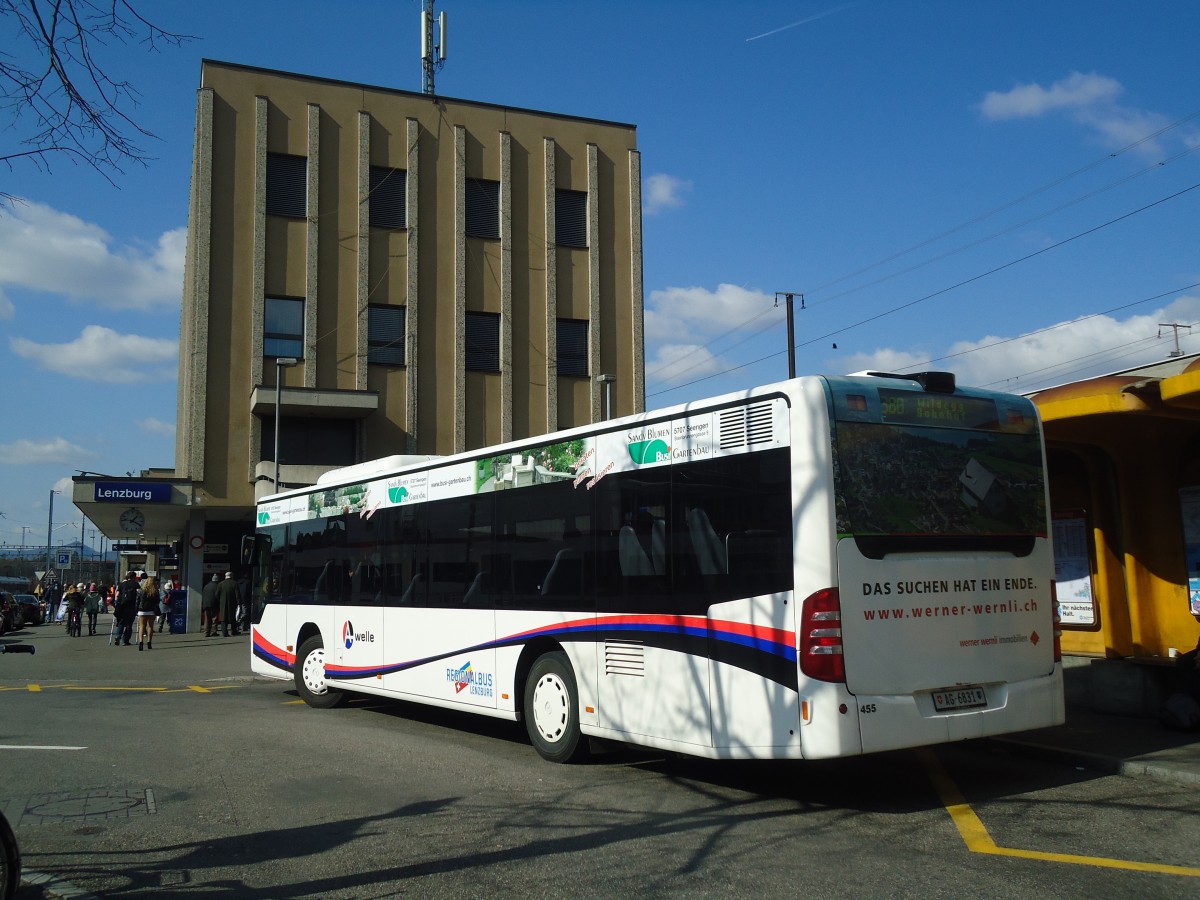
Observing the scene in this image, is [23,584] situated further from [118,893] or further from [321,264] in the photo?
[118,893]

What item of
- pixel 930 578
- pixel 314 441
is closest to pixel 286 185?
pixel 314 441

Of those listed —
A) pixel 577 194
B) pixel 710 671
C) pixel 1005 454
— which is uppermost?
pixel 577 194

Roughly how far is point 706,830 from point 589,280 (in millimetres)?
31765

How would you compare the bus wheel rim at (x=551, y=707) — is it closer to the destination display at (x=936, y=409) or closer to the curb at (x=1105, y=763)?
the destination display at (x=936, y=409)

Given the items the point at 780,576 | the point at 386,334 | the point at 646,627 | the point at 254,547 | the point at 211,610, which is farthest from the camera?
the point at 386,334

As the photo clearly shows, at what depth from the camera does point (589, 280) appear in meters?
37.7

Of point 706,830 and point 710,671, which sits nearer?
point 706,830

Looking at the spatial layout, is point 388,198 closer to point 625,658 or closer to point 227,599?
point 227,599

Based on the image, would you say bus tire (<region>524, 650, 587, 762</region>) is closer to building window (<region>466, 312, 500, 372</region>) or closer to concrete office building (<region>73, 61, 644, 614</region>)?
concrete office building (<region>73, 61, 644, 614</region>)

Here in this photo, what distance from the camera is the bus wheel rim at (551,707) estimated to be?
955 centimetres

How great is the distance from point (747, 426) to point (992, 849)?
10.3 ft

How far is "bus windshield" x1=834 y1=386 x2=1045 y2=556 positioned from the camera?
748 cm

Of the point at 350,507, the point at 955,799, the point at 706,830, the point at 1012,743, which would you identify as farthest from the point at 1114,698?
the point at 350,507

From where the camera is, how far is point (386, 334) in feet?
115
